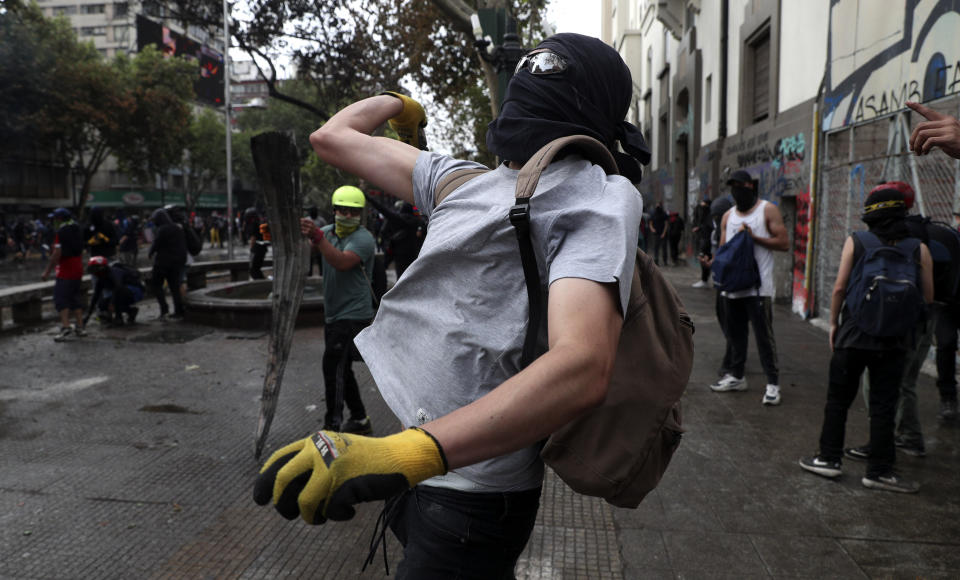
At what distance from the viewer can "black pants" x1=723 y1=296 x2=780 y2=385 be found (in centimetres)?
580

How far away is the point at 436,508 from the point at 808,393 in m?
5.61

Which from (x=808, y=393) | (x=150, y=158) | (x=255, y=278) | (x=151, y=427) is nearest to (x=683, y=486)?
(x=808, y=393)

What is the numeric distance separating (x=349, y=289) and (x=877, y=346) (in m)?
3.39

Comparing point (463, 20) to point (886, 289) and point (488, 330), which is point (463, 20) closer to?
point (886, 289)

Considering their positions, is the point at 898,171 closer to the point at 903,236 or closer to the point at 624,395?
the point at 903,236

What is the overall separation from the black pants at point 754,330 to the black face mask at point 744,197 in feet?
2.54

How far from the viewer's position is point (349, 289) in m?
5.20

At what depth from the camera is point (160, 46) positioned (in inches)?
1709

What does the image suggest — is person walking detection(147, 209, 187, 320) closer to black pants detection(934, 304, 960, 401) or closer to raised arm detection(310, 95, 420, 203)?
black pants detection(934, 304, 960, 401)

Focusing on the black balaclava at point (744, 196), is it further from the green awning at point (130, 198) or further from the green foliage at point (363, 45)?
the green awning at point (130, 198)

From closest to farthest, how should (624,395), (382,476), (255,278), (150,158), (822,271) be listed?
1. (382,476)
2. (624,395)
3. (822,271)
4. (255,278)
5. (150,158)

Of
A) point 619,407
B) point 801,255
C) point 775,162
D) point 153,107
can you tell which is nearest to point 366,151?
point 619,407

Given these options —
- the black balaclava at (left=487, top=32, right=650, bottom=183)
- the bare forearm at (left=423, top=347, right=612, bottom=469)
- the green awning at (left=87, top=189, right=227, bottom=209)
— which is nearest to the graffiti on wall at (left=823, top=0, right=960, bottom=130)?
the black balaclava at (left=487, top=32, right=650, bottom=183)

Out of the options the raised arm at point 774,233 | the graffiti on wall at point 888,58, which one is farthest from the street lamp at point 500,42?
the graffiti on wall at point 888,58
